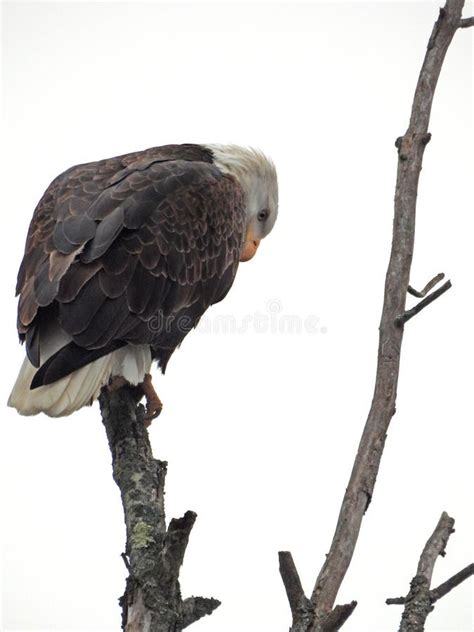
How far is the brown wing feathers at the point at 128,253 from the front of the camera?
4586mm

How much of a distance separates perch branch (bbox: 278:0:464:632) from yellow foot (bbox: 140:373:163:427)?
187 cm

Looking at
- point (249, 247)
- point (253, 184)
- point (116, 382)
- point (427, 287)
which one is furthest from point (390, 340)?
point (249, 247)

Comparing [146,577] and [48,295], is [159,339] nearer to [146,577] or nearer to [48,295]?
[48,295]

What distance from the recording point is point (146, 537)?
3650mm

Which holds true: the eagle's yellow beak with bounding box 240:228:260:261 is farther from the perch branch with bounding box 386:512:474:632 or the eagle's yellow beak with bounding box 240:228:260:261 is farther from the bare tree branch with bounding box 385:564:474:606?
the bare tree branch with bounding box 385:564:474:606

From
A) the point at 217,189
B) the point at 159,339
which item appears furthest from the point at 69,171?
the point at 159,339

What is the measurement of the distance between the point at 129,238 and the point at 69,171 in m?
0.93

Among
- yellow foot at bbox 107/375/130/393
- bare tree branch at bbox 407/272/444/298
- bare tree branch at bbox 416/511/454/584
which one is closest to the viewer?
bare tree branch at bbox 416/511/454/584

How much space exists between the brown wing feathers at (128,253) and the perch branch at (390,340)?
1.53m

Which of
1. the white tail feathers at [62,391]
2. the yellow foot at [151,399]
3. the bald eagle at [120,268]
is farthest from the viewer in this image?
the yellow foot at [151,399]

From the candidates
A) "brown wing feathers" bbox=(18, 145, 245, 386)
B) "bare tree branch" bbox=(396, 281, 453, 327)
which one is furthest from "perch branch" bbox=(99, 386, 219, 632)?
"bare tree branch" bbox=(396, 281, 453, 327)

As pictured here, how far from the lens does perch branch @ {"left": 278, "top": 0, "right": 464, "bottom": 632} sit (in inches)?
123

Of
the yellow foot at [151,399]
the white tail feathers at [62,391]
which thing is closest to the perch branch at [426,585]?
the white tail feathers at [62,391]

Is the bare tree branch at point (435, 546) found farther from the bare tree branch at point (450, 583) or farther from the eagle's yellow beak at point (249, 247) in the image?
→ the eagle's yellow beak at point (249, 247)
